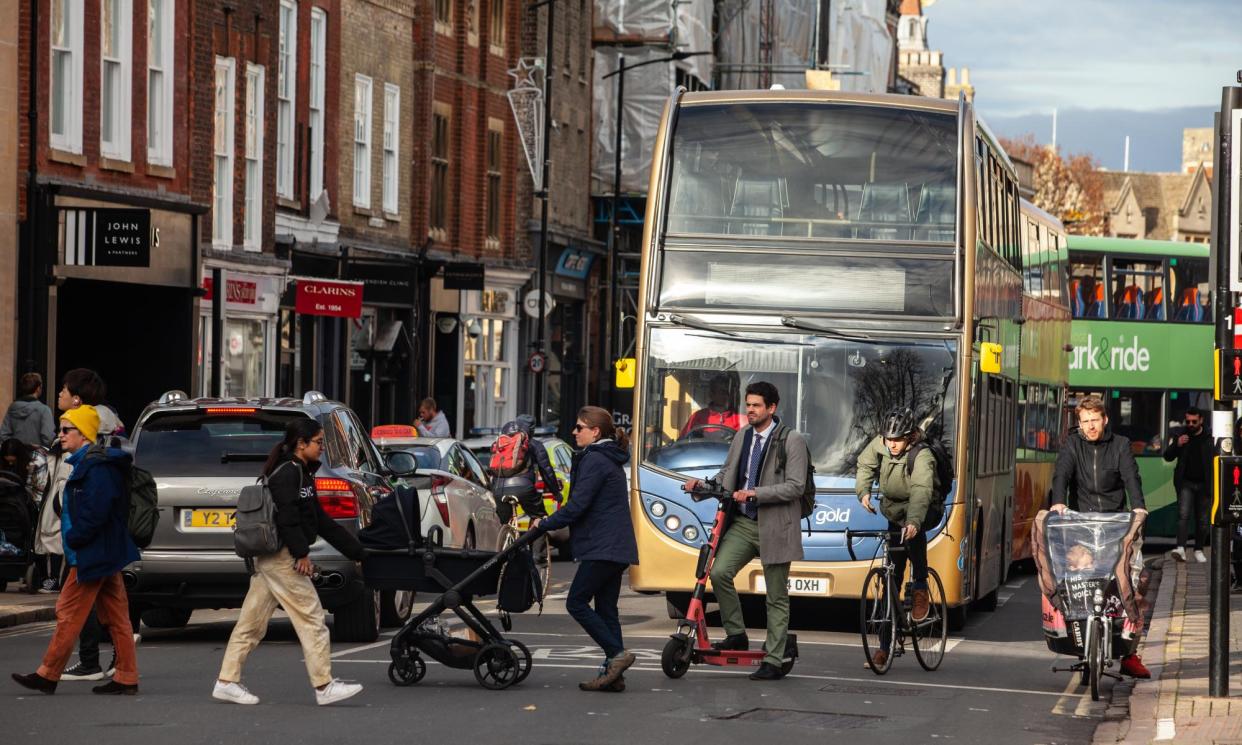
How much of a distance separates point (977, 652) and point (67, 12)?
16.0m

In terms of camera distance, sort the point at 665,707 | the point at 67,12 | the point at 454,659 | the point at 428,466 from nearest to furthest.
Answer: the point at 665,707 → the point at 454,659 → the point at 428,466 → the point at 67,12

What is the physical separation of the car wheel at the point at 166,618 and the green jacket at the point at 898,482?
18.2ft

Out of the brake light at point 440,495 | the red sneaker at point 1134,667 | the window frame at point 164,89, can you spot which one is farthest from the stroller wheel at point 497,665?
the window frame at point 164,89

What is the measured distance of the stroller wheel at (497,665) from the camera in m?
14.0

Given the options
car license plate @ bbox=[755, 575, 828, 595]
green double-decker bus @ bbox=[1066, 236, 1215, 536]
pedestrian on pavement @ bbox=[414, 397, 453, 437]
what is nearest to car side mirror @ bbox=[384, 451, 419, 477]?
car license plate @ bbox=[755, 575, 828, 595]

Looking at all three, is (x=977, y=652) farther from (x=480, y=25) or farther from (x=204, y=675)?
(x=480, y=25)

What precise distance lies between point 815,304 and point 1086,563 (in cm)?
449

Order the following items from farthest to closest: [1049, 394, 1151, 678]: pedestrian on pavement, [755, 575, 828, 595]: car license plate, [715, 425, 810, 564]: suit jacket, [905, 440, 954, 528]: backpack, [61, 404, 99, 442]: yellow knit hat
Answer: [755, 575, 828, 595]: car license plate
[905, 440, 954, 528]: backpack
[1049, 394, 1151, 678]: pedestrian on pavement
[715, 425, 810, 564]: suit jacket
[61, 404, 99, 442]: yellow knit hat

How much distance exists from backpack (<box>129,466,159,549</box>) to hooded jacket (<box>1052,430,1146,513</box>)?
18.2 ft

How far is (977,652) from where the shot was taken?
59.0ft

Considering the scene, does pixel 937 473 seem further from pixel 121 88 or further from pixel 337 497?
pixel 121 88

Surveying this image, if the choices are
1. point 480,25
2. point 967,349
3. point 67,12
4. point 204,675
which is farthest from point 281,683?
point 480,25

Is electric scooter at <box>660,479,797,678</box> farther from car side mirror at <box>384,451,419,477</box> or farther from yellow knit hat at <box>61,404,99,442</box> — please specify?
yellow knit hat at <box>61,404,99,442</box>

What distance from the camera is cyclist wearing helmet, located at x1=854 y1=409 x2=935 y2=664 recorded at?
51.8ft
